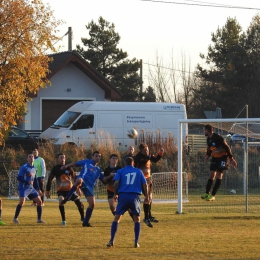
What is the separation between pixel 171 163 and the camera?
1350 inches

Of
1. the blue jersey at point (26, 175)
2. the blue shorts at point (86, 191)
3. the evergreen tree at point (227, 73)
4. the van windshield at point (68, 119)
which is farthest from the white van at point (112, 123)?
the evergreen tree at point (227, 73)

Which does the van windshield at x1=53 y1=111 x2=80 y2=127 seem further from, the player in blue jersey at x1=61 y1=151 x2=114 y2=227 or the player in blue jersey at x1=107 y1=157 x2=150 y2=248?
the player in blue jersey at x1=107 y1=157 x2=150 y2=248

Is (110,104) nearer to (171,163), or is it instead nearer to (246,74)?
(171,163)

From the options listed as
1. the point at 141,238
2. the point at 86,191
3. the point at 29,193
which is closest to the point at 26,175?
the point at 29,193

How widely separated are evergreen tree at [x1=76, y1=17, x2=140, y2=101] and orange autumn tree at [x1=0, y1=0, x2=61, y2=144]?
4175cm

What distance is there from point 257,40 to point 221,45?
21.5 ft

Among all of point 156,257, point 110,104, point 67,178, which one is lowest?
point 156,257

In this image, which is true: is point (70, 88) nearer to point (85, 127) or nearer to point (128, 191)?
point (85, 127)

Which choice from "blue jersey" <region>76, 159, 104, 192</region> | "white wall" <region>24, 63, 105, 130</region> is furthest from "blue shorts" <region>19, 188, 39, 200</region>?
"white wall" <region>24, 63, 105, 130</region>

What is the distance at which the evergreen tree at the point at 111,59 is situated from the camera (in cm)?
6794

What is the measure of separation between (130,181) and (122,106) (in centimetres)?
2251

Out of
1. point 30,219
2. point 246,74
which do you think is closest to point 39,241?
point 30,219

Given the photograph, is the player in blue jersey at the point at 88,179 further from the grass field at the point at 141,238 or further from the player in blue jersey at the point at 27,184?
the player in blue jersey at the point at 27,184

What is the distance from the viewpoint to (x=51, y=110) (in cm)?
4647
